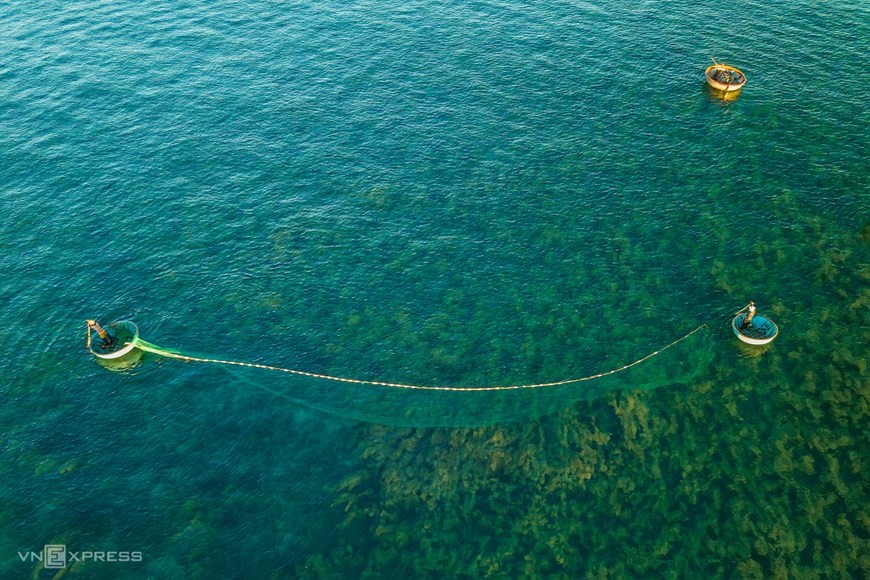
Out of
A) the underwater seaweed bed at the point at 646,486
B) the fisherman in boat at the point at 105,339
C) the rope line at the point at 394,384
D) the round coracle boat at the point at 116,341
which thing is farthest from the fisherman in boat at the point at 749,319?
the fisherman in boat at the point at 105,339

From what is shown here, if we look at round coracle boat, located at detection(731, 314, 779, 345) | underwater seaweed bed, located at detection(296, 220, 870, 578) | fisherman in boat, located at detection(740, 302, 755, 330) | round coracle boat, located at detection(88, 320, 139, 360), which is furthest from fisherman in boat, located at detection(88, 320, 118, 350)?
fisherman in boat, located at detection(740, 302, 755, 330)

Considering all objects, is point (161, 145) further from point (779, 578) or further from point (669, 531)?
point (779, 578)

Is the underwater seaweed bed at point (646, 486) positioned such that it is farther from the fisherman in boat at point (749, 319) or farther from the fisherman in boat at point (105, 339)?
the fisherman in boat at point (105, 339)

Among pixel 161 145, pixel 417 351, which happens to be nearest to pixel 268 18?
pixel 161 145

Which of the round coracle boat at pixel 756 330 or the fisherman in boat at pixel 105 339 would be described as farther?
the fisherman in boat at pixel 105 339

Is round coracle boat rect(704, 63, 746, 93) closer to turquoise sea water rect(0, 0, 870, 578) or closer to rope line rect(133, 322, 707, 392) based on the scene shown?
turquoise sea water rect(0, 0, 870, 578)

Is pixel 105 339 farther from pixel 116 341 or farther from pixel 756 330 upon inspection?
pixel 756 330
